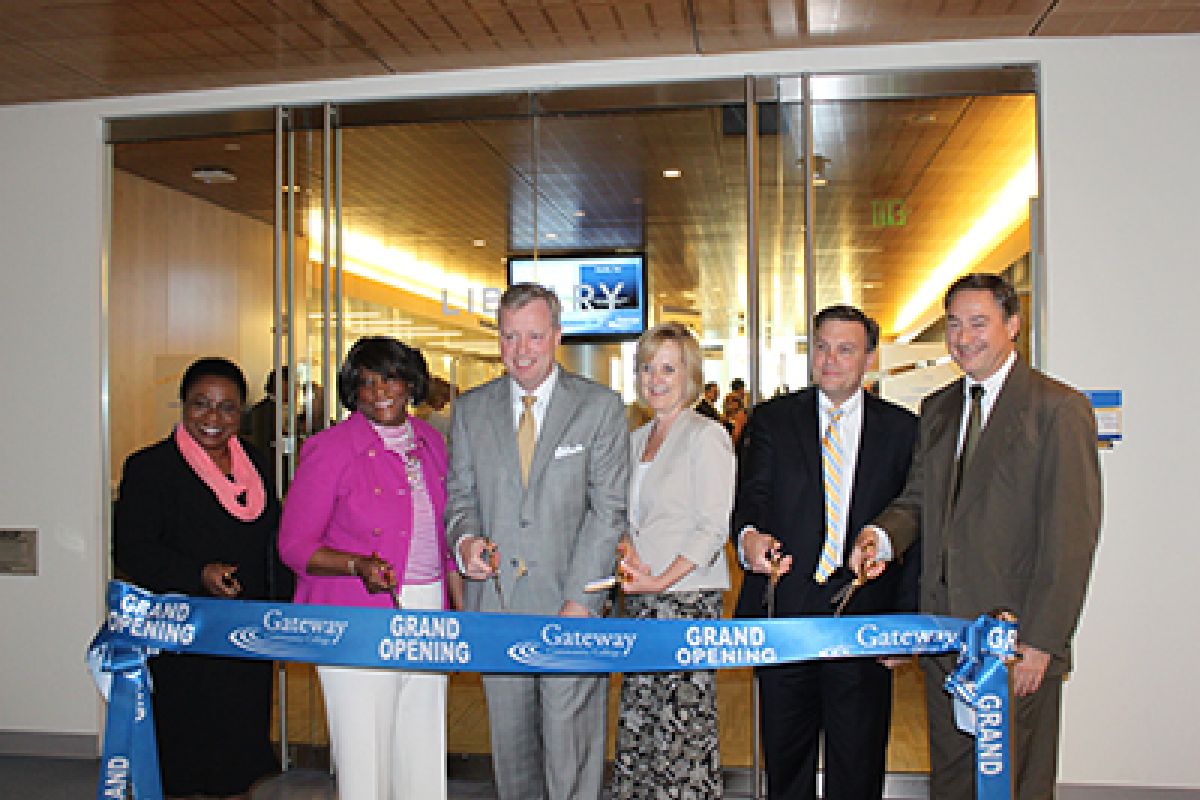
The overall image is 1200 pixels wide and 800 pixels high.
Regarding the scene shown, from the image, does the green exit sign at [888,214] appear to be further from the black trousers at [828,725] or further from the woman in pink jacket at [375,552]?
the woman in pink jacket at [375,552]

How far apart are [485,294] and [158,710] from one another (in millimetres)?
2674

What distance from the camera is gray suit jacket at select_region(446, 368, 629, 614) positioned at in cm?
318

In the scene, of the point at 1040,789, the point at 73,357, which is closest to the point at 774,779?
the point at 1040,789

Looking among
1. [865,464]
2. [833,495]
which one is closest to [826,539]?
[833,495]

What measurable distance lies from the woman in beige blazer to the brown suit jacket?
61 cm

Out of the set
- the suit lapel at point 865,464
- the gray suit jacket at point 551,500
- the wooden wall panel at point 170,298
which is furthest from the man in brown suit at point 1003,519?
the wooden wall panel at point 170,298

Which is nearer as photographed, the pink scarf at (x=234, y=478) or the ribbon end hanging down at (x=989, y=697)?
the ribbon end hanging down at (x=989, y=697)

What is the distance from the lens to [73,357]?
5.55 m

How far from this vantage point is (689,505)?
3498 mm

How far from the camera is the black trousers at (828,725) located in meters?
3.38

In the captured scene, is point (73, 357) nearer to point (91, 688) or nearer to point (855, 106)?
point (91, 688)

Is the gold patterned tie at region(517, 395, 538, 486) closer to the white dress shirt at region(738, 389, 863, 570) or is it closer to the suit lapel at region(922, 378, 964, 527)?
the white dress shirt at region(738, 389, 863, 570)

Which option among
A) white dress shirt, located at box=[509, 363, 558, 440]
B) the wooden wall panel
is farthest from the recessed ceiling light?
white dress shirt, located at box=[509, 363, 558, 440]

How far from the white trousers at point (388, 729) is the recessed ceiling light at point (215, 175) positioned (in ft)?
10.6
